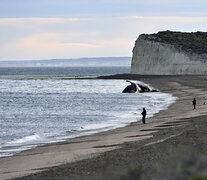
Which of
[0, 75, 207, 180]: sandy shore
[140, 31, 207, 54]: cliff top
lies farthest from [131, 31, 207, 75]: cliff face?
[0, 75, 207, 180]: sandy shore

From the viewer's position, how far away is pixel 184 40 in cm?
11481

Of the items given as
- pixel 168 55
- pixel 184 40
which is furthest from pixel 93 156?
pixel 184 40

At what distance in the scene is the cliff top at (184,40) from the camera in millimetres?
103000

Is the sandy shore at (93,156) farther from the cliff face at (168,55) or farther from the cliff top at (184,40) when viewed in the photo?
the cliff top at (184,40)

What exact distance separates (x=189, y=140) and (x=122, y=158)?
2675 millimetres

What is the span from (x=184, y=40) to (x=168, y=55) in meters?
16.2

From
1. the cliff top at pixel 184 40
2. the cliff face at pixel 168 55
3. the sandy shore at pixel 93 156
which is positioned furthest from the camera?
the cliff top at pixel 184 40

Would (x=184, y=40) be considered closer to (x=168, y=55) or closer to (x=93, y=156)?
(x=168, y=55)

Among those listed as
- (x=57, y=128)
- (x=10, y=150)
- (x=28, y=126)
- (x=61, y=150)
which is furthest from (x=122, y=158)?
(x=28, y=126)

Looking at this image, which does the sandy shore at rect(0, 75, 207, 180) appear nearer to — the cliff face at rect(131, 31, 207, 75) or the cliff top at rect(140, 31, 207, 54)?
the cliff face at rect(131, 31, 207, 75)

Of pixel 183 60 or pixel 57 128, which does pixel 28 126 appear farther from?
pixel 183 60

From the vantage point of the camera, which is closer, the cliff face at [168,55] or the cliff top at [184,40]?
the cliff face at [168,55]

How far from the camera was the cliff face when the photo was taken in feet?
316

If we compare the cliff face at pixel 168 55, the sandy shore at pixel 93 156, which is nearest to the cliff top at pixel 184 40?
the cliff face at pixel 168 55
